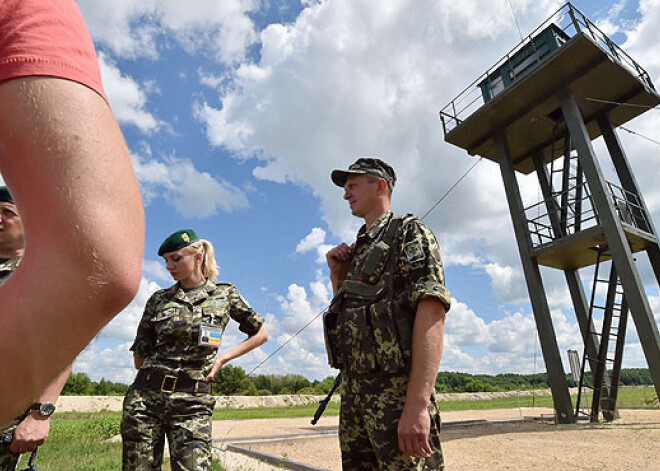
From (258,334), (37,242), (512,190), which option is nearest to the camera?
(37,242)

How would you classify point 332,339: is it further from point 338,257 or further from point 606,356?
point 606,356

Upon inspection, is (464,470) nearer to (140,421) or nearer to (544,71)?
(140,421)

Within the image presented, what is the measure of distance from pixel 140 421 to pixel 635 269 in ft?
30.8

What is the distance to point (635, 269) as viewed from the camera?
8602 mm

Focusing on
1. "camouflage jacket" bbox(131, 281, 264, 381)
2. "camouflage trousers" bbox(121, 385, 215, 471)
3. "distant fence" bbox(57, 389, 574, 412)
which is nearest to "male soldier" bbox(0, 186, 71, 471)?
"camouflage trousers" bbox(121, 385, 215, 471)

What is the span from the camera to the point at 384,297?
2381mm

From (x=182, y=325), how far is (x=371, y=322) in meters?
1.51

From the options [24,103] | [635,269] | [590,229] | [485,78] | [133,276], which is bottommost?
[133,276]

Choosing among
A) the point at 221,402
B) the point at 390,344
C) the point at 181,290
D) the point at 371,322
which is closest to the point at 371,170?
the point at 371,322

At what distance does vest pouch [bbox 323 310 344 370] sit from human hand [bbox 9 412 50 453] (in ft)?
4.95

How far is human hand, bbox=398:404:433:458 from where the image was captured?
6.48 feet

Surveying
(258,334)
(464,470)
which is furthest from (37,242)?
(464,470)

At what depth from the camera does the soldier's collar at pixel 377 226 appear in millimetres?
2654

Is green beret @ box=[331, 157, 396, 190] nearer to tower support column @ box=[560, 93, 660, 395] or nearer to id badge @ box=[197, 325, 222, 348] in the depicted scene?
id badge @ box=[197, 325, 222, 348]
